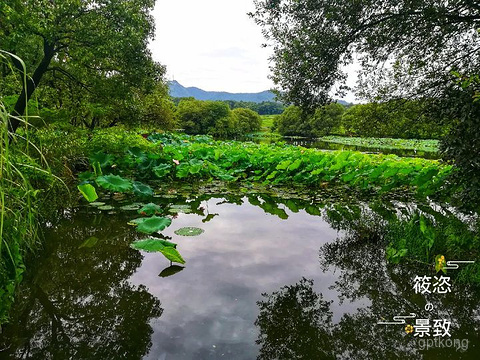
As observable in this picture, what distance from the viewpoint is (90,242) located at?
4.38 meters

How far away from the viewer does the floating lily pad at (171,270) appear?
141 inches

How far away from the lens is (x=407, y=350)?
7.66ft

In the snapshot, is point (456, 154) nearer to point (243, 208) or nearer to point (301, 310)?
point (301, 310)

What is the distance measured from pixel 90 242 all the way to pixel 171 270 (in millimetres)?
1499

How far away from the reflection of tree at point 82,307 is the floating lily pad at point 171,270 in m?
0.36

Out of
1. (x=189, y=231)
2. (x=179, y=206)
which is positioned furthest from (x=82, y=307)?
(x=179, y=206)

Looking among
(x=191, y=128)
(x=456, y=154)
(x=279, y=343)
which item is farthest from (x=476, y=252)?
(x=191, y=128)

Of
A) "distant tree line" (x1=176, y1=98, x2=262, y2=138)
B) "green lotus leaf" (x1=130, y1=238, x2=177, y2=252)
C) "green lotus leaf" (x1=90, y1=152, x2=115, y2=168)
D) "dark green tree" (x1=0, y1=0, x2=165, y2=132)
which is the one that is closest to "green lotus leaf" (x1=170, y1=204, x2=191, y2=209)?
"green lotus leaf" (x1=130, y1=238, x2=177, y2=252)

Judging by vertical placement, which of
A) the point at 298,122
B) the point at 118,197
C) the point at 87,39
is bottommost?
the point at 118,197

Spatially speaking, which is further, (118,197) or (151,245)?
(118,197)

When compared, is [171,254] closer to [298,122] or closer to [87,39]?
[298,122]

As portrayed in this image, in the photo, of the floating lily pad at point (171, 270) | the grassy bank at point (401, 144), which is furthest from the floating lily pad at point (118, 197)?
Answer: the grassy bank at point (401, 144)

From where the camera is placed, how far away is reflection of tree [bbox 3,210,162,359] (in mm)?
2297

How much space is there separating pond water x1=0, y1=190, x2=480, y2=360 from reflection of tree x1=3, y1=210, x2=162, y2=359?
0.01 m
